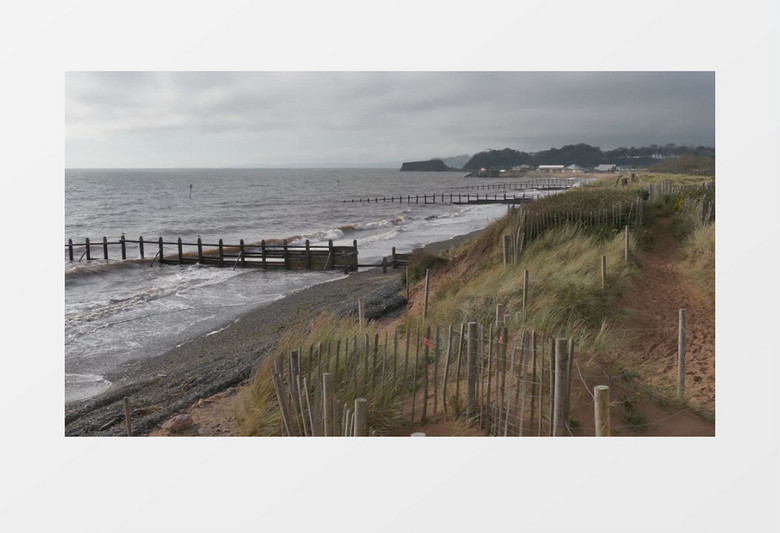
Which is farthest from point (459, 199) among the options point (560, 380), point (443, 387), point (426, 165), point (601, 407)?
point (601, 407)

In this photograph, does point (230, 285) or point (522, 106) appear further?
point (230, 285)

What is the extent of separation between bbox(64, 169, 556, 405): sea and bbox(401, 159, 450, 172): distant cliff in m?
1.23

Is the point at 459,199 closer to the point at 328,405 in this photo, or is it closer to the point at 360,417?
the point at 328,405

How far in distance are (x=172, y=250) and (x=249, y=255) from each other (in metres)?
5.64

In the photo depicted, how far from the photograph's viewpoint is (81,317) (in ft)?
41.1

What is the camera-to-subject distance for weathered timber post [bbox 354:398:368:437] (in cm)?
448

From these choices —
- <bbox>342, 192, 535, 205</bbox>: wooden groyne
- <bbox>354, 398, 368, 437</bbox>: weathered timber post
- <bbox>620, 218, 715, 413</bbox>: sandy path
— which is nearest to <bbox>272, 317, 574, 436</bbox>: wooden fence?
<bbox>354, 398, 368, 437</bbox>: weathered timber post

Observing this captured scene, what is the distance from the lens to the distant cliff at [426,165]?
1333 centimetres

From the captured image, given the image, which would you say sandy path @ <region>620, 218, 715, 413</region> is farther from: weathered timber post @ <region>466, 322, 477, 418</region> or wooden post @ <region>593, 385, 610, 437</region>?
weathered timber post @ <region>466, 322, 477, 418</region>

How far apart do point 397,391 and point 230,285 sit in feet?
40.3

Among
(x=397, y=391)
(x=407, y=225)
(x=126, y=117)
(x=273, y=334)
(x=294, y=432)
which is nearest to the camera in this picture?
(x=294, y=432)

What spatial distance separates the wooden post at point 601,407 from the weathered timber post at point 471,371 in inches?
42.7
